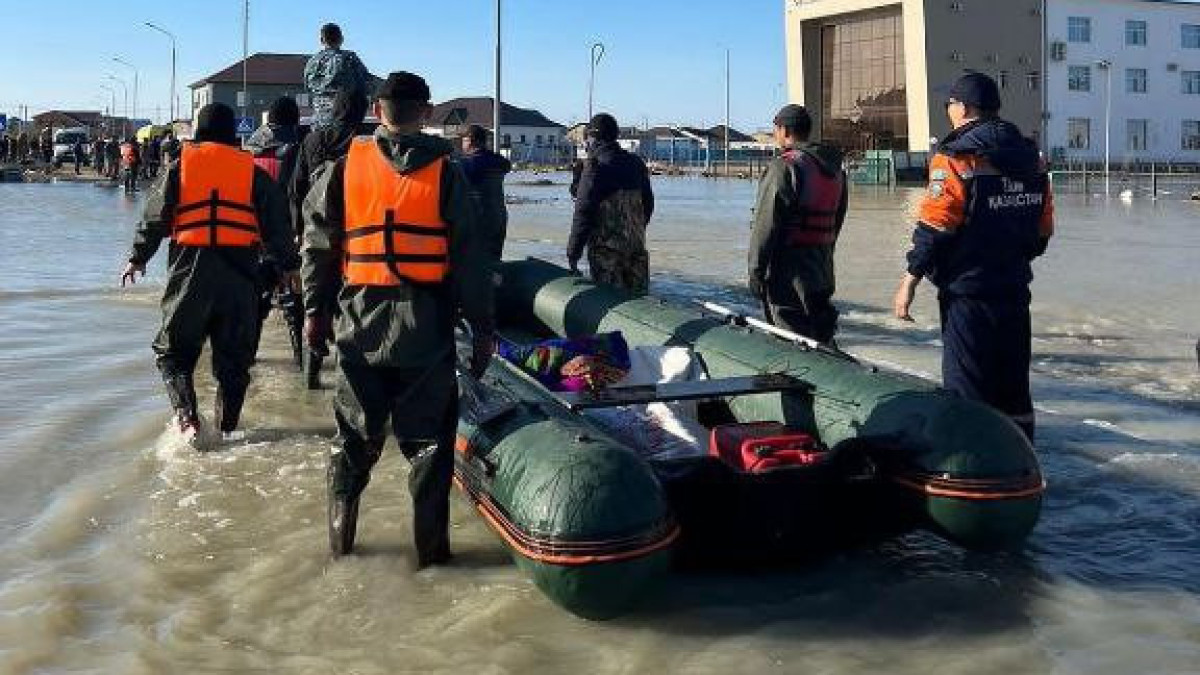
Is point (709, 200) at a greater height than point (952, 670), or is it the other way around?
point (709, 200)

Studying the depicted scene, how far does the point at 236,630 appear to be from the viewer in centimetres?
356

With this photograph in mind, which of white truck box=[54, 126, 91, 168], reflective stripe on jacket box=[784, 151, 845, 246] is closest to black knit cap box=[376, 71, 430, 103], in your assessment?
reflective stripe on jacket box=[784, 151, 845, 246]

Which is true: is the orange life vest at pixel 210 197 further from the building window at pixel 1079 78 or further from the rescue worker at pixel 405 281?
the building window at pixel 1079 78

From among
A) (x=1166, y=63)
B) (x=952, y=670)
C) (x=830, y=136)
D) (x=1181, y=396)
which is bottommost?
(x=952, y=670)

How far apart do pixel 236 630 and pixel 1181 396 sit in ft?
19.0

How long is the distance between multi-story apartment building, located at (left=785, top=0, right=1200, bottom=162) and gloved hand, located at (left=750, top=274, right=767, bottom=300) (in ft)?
151

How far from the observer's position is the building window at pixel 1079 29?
188 feet

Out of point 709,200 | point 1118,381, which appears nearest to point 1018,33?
point 709,200

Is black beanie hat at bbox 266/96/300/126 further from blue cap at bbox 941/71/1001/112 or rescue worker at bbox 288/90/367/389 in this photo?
blue cap at bbox 941/71/1001/112

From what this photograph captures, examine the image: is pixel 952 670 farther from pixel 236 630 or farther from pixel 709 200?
pixel 709 200

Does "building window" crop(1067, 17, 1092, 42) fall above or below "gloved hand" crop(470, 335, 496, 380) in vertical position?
above

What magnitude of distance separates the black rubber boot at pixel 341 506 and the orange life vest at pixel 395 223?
691 mm

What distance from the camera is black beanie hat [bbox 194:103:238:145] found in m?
5.42

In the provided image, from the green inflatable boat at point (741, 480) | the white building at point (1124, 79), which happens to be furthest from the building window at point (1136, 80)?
the green inflatable boat at point (741, 480)
